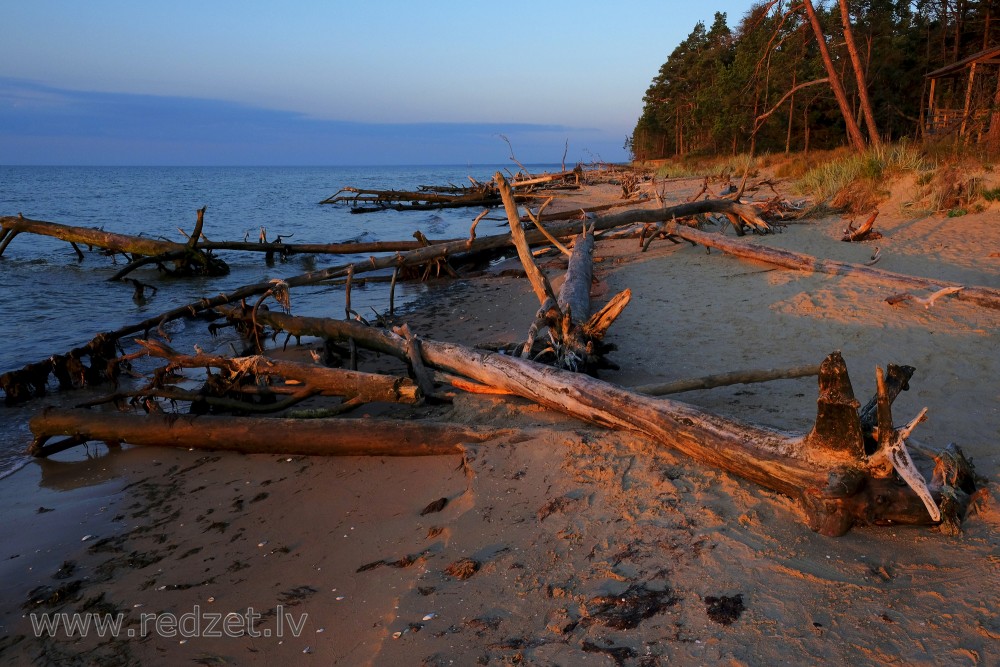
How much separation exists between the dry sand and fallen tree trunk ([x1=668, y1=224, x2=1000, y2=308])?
600 millimetres

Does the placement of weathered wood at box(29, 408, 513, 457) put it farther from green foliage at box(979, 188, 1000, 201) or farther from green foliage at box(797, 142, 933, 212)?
green foliage at box(797, 142, 933, 212)

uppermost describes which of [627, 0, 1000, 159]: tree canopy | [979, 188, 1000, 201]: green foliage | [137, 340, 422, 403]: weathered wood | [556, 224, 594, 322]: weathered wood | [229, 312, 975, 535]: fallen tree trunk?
[627, 0, 1000, 159]: tree canopy

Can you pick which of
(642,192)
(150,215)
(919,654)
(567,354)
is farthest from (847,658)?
(150,215)

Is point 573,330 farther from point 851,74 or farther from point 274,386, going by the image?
point 851,74

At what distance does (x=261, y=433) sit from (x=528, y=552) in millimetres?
2418

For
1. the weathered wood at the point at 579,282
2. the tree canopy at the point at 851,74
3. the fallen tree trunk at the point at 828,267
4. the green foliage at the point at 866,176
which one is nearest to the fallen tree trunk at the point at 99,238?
the weathered wood at the point at 579,282

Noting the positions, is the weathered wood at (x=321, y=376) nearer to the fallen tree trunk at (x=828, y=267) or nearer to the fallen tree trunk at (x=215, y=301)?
the fallen tree trunk at (x=215, y=301)

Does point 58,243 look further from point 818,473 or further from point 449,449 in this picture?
point 818,473

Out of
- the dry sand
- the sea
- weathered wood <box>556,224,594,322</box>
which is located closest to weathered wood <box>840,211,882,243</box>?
weathered wood <box>556,224,594,322</box>

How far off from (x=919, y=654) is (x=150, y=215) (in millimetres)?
34947

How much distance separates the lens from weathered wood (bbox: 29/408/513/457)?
3.85 m

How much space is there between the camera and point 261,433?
4.25m

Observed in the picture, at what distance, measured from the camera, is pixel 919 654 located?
1.93m

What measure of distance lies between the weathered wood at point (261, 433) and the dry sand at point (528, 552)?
0.11m
